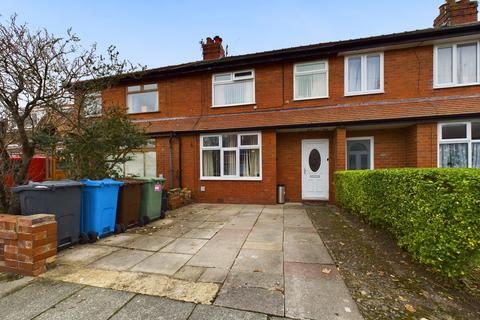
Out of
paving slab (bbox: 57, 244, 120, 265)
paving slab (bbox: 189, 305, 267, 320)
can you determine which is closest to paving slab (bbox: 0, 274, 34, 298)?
paving slab (bbox: 57, 244, 120, 265)

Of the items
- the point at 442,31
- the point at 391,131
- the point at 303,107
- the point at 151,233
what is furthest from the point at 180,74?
the point at 442,31

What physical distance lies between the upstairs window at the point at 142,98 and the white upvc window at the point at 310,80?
6.11 m

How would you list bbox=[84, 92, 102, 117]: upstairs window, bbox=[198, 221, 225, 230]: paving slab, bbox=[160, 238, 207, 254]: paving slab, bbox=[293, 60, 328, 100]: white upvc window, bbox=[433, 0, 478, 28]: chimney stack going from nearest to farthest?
bbox=[160, 238, 207, 254]: paving slab → bbox=[198, 221, 225, 230]: paving slab → bbox=[84, 92, 102, 117]: upstairs window → bbox=[433, 0, 478, 28]: chimney stack → bbox=[293, 60, 328, 100]: white upvc window

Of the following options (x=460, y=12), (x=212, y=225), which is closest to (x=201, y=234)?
(x=212, y=225)

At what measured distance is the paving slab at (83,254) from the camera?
11.2 feet

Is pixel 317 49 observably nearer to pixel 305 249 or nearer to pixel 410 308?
pixel 305 249

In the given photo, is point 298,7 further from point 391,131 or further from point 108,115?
point 108,115

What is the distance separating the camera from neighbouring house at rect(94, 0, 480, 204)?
7.08 meters

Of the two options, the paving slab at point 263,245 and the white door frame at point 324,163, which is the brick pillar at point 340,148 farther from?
the paving slab at point 263,245

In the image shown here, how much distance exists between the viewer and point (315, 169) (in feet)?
28.3

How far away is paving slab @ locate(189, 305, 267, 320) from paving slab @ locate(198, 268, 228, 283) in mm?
571

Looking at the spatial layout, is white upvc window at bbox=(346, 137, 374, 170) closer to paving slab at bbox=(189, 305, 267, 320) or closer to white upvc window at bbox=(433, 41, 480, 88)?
white upvc window at bbox=(433, 41, 480, 88)

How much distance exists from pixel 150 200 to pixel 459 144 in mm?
9310

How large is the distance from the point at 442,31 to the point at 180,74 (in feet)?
30.3
